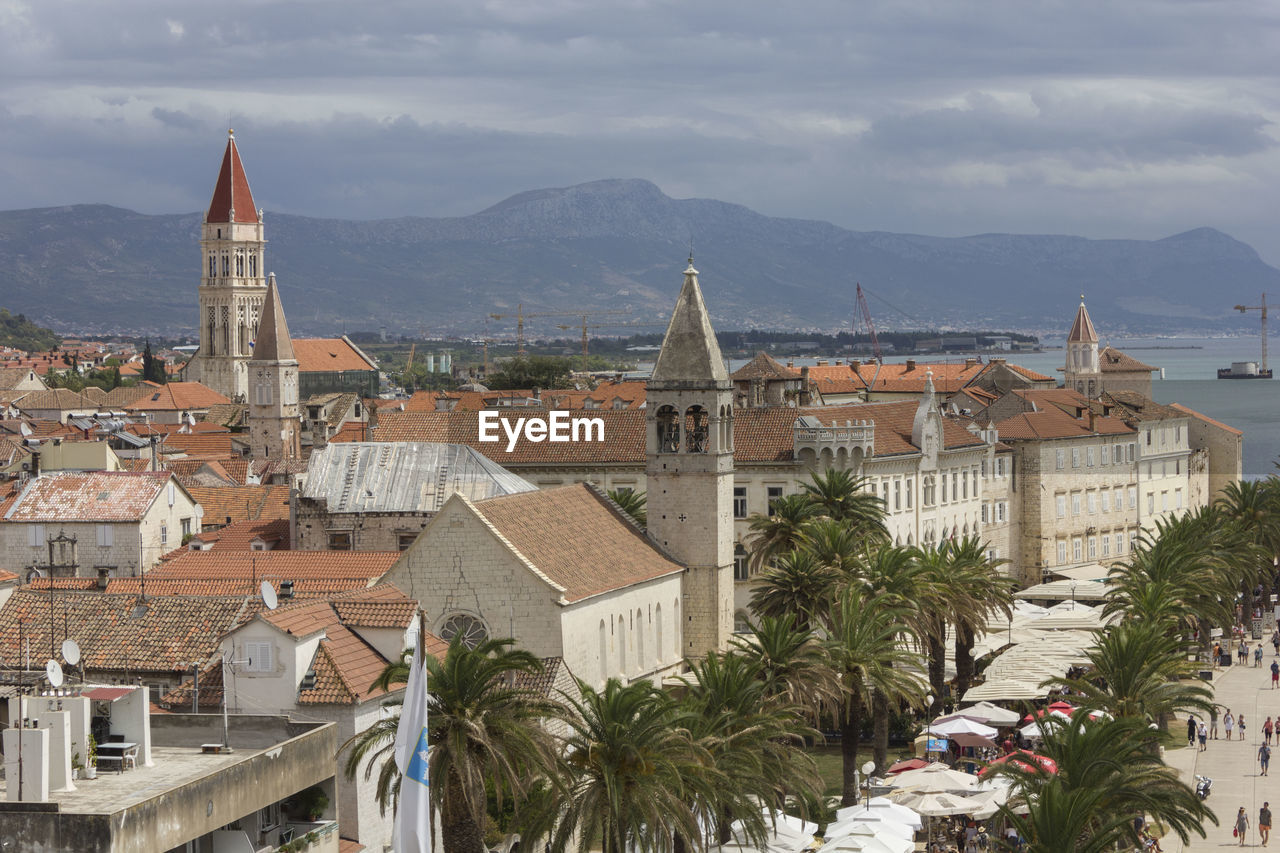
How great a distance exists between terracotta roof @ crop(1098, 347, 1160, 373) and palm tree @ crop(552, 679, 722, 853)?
13693 cm

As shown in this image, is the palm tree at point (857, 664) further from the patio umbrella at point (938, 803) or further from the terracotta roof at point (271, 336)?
the terracotta roof at point (271, 336)

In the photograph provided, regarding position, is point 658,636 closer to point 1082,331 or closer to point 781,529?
point 781,529

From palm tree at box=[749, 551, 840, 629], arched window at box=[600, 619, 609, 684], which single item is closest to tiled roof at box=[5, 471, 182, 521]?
arched window at box=[600, 619, 609, 684]

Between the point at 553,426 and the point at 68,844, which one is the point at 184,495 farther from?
the point at 68,844

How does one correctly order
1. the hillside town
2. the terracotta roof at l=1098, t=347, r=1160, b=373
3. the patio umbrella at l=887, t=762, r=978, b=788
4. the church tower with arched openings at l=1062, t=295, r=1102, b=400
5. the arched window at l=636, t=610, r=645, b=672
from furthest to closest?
the terracotta roof at l=1098, t=347, r=1160, b=373 → the church tower with arched openings at l=1062, t=295, r=1102, b=400 → the arched window at l=636, t=610, r=645, b=672 → the patio umbrella at l=887, t=762, r=978, b=788 → the hillside town

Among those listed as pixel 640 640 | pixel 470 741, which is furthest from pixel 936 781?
pixel 470 741

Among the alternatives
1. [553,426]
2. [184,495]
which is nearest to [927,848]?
[184,495]

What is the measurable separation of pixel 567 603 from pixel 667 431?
1407 cm

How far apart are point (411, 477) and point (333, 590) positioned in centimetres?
1728

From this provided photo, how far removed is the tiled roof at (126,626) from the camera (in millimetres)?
49031

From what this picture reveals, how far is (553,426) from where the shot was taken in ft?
321

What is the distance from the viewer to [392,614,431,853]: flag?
100 feet

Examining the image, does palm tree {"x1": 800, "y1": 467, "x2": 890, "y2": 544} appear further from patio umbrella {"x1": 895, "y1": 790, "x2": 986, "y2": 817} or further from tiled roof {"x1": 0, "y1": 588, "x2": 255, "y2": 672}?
tiled roof {"x1": 0, "y1": 588, "x2": 255, "y2": 672}

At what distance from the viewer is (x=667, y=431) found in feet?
226
